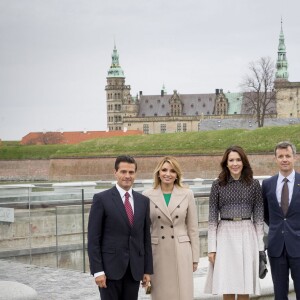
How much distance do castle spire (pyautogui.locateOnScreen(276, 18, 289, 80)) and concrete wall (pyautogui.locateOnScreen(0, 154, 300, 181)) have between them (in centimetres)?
3259

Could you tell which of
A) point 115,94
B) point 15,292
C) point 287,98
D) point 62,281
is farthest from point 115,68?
point 15,292

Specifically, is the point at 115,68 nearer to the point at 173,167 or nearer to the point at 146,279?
the point at 173,167

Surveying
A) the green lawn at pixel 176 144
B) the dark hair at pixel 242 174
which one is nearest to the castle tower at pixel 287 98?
the green lawn at pixel 176 144

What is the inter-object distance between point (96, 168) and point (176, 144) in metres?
5.28

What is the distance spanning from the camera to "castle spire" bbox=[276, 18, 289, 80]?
83.2 metres

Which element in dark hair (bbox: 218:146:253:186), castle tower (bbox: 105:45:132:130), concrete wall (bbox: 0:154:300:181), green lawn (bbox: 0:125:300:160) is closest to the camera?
dark hair (bbox: 218:146:253:186)

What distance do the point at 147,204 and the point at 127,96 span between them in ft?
344

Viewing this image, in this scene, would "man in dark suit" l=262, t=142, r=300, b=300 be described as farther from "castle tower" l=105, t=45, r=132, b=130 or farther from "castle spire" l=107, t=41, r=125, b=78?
"castle spire" l=107, t=41, r=125, b=78

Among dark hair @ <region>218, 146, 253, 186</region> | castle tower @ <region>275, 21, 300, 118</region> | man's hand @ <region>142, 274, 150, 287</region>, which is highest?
castle tower @ <region>275, 21, 300, 118</region>

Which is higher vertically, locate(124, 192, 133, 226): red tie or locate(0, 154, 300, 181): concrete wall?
locate(124, 192, 133, 226): red tie

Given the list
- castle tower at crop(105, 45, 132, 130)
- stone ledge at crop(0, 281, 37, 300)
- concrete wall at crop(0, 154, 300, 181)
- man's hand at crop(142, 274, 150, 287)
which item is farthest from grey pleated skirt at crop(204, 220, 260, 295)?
castle tower at crop(105, 45, 132, 130)

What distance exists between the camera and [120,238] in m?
5.63

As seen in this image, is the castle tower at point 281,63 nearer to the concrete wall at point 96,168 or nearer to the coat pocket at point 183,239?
the concrete wall at point 96,168

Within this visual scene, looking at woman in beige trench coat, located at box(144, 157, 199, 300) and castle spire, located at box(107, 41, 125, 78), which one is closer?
woman in beige trench coat, located at box(144, 157, 199, 300)
